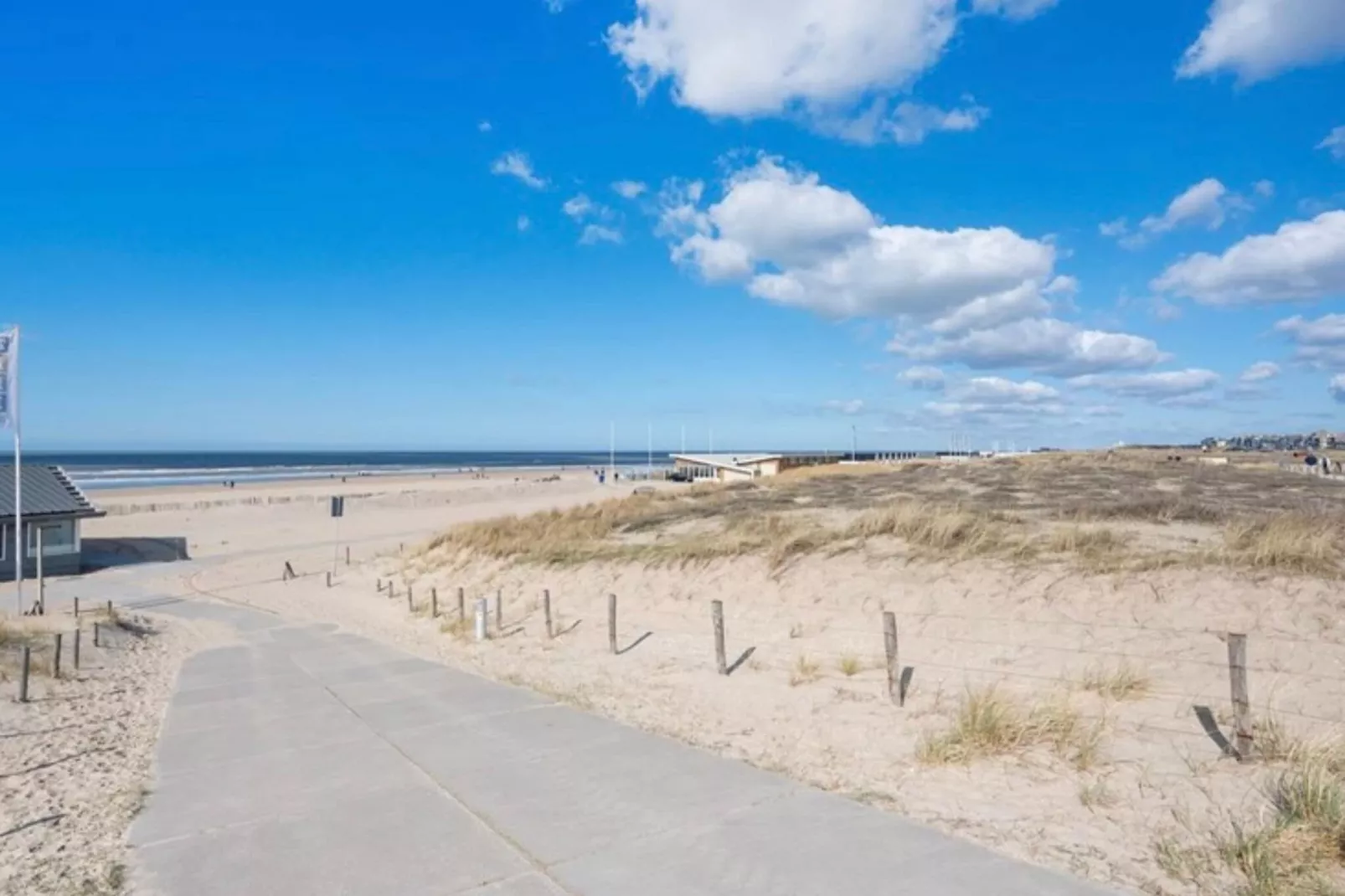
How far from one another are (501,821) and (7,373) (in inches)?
829

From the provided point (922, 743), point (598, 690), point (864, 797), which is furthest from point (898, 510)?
point (864, 797)

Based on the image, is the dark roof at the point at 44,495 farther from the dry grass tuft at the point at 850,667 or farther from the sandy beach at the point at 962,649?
the dry grass tuft at the point at 850,667

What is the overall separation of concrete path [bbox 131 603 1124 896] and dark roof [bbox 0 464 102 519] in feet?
74.3

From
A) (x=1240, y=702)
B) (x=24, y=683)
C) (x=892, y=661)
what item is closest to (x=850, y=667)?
(x=892, y=661)

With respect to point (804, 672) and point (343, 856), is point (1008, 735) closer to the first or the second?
point (804, 672)

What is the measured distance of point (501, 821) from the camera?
6.33 m

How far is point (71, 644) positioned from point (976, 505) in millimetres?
20359

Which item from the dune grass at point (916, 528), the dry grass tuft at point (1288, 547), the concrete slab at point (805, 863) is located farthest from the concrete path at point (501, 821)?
the dry grass tuft at point (1288, 547)

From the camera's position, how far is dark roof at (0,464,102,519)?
2708 cm

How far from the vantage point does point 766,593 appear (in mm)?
16219

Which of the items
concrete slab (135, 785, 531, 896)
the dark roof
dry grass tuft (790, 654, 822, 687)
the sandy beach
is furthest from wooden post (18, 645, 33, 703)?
the dark roof

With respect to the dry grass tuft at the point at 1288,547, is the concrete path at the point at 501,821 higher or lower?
lower

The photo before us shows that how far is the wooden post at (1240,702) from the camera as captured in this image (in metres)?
7.31

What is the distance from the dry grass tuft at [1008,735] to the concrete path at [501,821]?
1.77 meters
